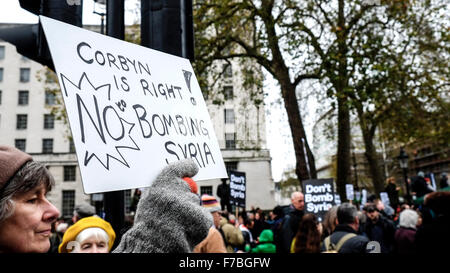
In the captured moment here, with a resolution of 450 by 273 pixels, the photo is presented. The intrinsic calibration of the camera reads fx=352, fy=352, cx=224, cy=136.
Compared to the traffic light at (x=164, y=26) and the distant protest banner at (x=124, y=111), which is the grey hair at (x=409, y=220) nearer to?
the distant protest banner at (x=124, y=111)

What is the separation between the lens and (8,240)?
121 centimetres

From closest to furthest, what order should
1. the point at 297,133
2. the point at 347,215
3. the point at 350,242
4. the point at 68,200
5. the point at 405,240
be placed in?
the point at 350,242
the point at 347,215
the point at 405,240
the point at 297,133
the point at 68,200

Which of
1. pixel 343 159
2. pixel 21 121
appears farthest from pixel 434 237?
pixel 21 121

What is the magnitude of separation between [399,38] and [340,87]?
11.3ft

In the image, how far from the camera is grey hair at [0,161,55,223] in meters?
1.21

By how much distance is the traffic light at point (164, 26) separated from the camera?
7.60 feet

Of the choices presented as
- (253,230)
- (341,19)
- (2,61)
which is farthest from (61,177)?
(341,19)

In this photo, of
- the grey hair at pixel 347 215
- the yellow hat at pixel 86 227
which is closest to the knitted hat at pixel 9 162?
the yellow hat at pixel 86 227

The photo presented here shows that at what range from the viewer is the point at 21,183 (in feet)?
4.15

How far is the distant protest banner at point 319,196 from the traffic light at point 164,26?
449cm

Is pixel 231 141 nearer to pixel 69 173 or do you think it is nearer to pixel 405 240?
pixel 405 240

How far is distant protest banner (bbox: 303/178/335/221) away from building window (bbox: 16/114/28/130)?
45425 mm

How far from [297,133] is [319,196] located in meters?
5.00
